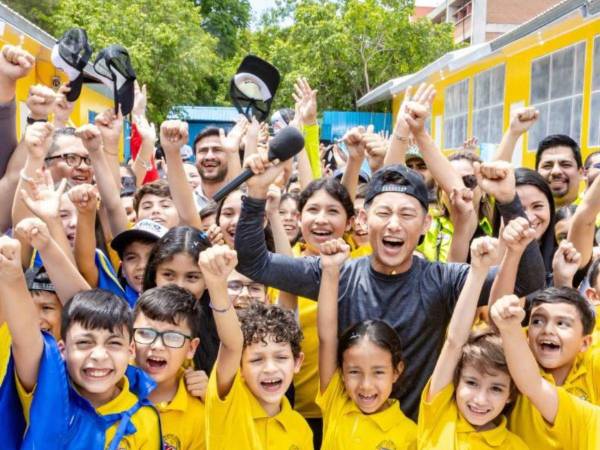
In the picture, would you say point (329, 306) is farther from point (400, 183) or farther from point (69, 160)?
point (69, 160)

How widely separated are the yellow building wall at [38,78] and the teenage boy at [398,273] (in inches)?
185

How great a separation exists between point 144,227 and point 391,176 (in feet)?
4.12

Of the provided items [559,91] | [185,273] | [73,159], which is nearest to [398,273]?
[185,273]

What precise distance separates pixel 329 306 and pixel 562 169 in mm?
2364

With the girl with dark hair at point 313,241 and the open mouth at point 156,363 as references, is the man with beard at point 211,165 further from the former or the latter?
the open mouth at point 156,363

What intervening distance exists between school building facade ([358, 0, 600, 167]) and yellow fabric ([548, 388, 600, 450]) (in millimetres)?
6822

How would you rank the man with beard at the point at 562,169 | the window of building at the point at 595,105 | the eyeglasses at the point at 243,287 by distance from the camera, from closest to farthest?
the eyeglasses at the point at 243,287 → the man with beard at the point at 562,169 → the window of building at the point at 595,105

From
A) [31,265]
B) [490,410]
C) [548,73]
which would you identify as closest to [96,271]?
[31,265]

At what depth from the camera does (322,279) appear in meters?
2.80

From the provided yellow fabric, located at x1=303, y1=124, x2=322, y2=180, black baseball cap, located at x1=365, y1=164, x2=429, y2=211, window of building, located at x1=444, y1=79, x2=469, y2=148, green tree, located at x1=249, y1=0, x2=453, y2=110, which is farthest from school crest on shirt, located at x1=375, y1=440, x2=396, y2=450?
green tree, located at x1=249, y1=0, x2=453, y2=110

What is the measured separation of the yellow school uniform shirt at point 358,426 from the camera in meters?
2.64

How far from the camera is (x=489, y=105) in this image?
13.3 meters

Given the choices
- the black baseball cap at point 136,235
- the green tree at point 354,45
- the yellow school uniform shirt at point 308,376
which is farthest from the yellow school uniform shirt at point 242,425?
the green tree at point 354,45

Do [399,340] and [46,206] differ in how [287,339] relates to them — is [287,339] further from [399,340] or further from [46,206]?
[46,206]
